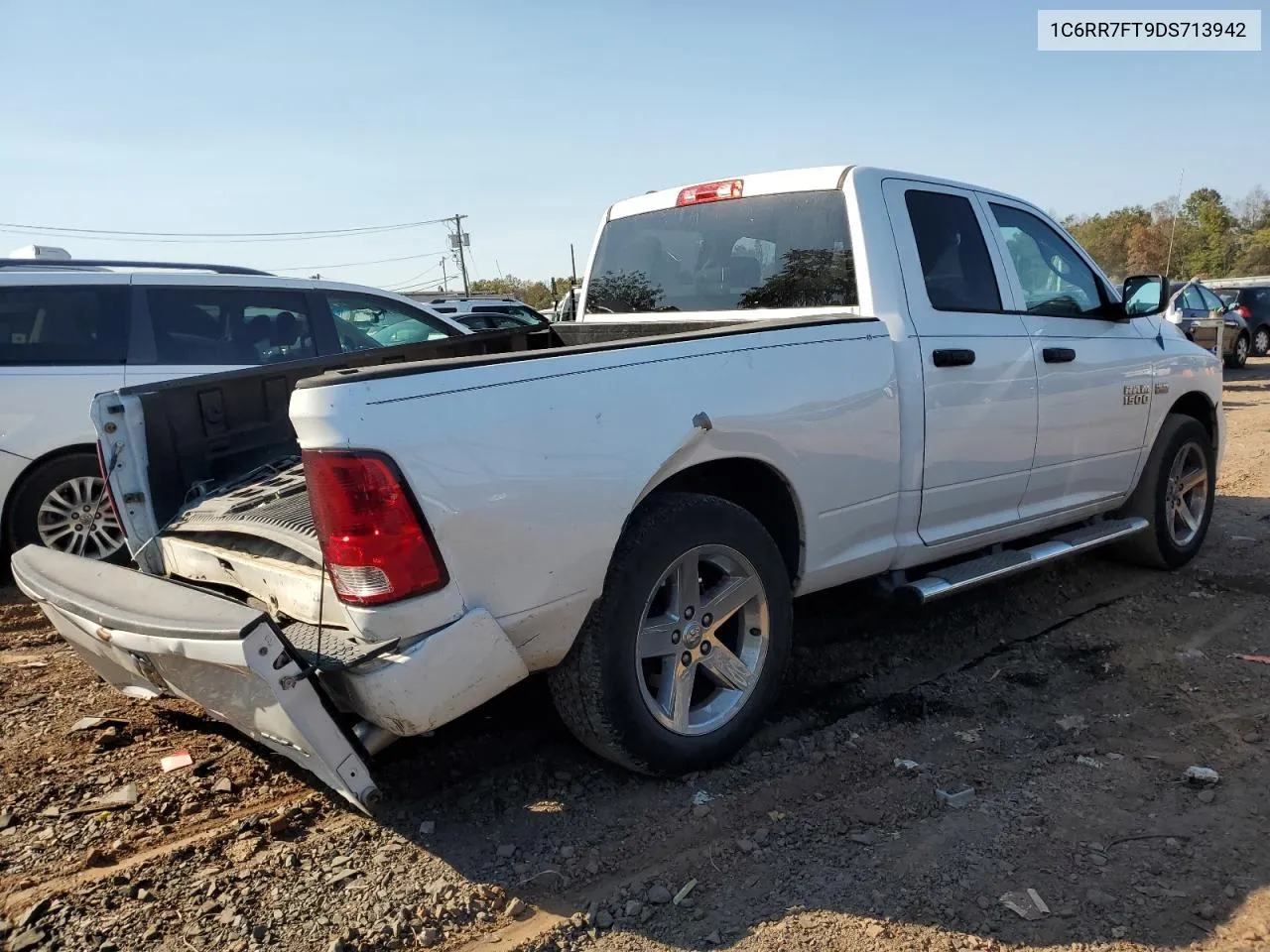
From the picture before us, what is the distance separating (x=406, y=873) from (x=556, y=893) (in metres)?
0.44

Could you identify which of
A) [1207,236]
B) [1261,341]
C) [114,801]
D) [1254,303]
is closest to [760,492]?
[114,801]

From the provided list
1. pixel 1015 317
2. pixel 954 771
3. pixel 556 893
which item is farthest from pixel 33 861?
pixel 1015 317

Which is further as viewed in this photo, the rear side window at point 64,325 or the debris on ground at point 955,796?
the rear side window at point 64,325

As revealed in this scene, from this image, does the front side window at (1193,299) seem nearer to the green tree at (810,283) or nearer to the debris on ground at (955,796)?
the green tree at (810,283)

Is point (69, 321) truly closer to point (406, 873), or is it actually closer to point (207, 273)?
point (207, 273)

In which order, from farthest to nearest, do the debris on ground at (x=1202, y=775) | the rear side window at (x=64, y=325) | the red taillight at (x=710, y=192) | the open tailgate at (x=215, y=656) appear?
the rear side window at (x=64, y=325)
the red taillight at (x=710, y=192)
the debris on ground at (x=1202, y=775)
the open tailgate at (x=215, y=656)

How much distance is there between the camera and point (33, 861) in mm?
2773

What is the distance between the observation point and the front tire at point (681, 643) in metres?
2.88

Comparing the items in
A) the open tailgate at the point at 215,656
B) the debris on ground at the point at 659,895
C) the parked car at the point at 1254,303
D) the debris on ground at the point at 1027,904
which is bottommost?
the parked car at the point at 1254,303

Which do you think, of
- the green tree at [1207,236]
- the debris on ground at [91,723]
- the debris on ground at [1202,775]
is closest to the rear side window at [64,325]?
the debris on ground at [91,723]

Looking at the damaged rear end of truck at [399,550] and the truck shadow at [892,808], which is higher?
the damaged rear end of truck at [399,550]

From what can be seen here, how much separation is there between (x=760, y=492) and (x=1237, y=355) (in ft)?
67.4

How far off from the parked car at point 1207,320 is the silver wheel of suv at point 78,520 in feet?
41.0

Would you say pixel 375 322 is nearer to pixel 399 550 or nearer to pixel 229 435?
pixel 229 435
